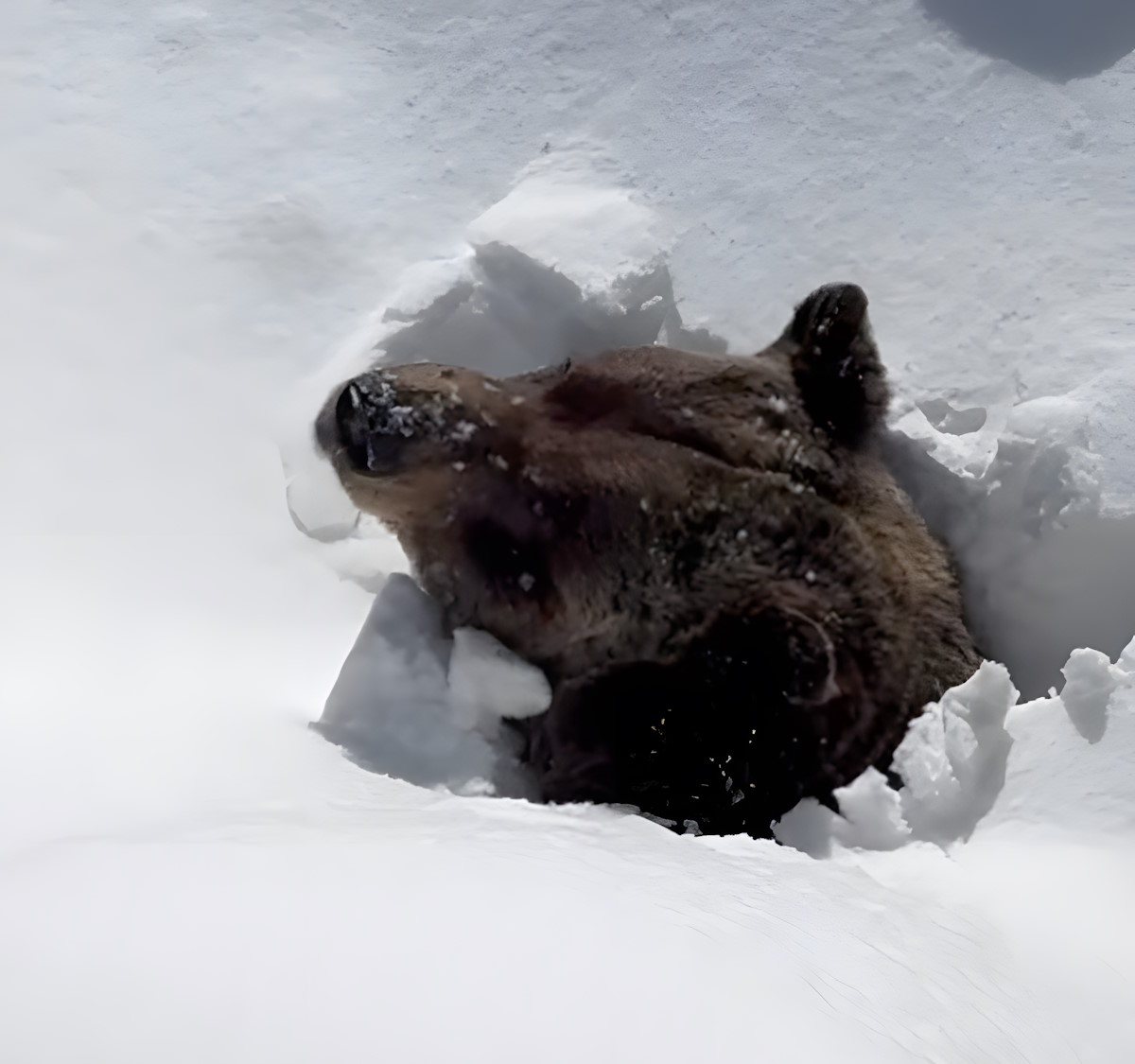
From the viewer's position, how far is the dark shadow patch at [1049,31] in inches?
141

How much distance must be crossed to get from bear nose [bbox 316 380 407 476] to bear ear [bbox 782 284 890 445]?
1.11 metres

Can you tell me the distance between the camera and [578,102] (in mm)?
3836

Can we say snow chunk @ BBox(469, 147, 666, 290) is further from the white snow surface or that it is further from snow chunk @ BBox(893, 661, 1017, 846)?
snow chunk @ BBox(893, 661, 1017, 846)

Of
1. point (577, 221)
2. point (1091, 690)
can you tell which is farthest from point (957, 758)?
point (577, 221)

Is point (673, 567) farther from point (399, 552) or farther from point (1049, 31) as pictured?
point (1049, 31)

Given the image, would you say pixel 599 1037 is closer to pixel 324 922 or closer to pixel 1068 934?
pixel 324 922

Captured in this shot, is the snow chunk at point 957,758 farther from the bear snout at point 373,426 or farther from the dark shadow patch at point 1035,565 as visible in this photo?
the bear snout at point 373,426

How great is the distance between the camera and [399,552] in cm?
316

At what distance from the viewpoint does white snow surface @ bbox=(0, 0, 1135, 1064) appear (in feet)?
4.02

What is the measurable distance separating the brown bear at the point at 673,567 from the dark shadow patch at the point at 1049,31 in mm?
1602

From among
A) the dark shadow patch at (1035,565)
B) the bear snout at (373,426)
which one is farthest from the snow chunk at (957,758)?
the bear snout at (373,426)

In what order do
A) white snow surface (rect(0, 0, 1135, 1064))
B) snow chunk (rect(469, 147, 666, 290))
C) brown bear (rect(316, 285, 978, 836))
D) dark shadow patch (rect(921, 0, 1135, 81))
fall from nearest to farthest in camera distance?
white snow surface (rect(0, 0, 1135, 1064)), brown bear (rect(316, 285, 978, 836)), snow chunk (rect(469, 147, 666, 290)), dark shadow patch (rect(921, 0, 1135, 81))

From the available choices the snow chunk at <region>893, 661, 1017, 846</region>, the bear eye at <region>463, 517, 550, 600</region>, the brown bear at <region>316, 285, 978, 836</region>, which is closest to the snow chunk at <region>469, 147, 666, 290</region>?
the brown bear at <region>316, 285, 978, 836</region>

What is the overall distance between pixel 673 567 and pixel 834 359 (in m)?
0.80
